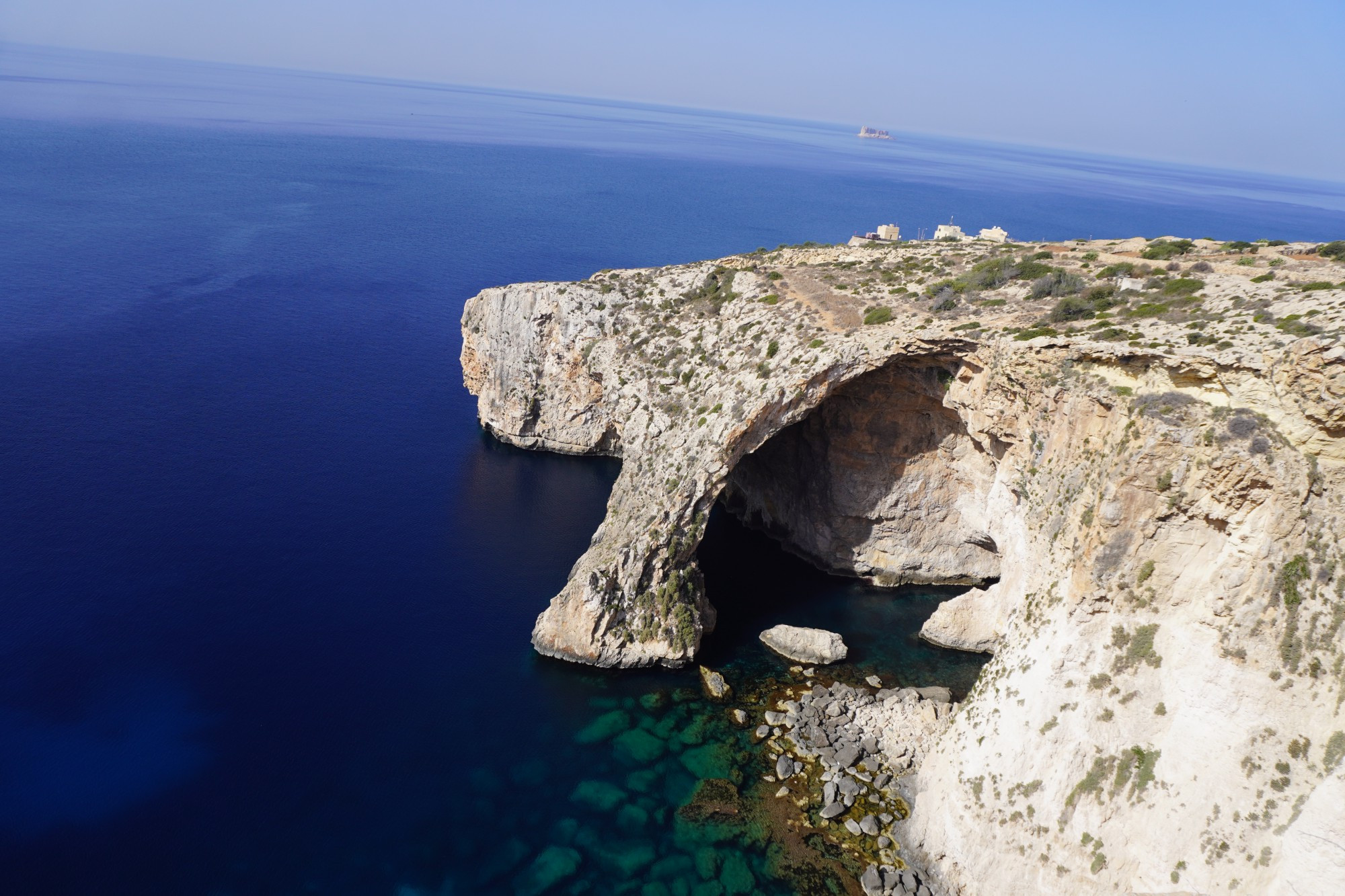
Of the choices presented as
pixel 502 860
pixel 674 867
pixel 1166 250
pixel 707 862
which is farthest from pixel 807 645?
pixel 1166 250

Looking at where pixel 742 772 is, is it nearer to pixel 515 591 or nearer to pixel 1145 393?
pixel 515 591

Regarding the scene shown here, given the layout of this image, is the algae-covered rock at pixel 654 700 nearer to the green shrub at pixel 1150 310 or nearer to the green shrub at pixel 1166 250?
the green shrub at pixel 1150 310

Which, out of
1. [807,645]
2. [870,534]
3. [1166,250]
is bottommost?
[807,645]

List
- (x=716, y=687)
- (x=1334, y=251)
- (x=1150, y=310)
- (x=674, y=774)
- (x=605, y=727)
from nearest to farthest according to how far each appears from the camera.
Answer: (x=1150, y=310)
(x=674, y=774)
(x=1334, y=251)
(x=605, y=727)
(x=716, y=687)

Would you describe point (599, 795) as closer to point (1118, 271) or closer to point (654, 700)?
point (654, 700)

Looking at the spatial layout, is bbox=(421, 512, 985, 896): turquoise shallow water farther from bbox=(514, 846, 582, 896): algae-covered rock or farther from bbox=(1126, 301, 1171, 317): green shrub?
bbox=(1126, 301, 1171, 317): green shrub

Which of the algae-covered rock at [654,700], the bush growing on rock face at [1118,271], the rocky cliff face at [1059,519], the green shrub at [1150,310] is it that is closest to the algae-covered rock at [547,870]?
the algae-covered rock at [654,700]

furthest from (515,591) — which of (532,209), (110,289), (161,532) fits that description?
(532,209)

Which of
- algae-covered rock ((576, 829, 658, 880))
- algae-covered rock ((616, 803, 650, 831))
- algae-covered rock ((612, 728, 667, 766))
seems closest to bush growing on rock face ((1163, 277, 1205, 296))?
algae-covered rock ((612, 728, 667, 766))
